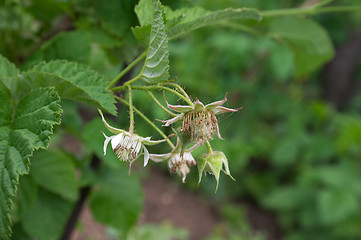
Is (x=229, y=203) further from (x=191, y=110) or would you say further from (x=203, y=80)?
(x=191, y=110)

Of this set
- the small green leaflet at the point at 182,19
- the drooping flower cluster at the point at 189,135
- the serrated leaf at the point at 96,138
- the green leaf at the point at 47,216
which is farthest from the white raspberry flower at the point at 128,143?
the green leaf at the point at 47,216

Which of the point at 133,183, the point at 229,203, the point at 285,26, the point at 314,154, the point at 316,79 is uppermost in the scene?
the point at 316,79

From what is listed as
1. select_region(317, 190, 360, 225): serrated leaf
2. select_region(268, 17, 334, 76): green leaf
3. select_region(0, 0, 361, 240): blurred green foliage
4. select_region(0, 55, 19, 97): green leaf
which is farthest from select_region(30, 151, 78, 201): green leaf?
select_region(317, 190, 360, 225): serrated leaf

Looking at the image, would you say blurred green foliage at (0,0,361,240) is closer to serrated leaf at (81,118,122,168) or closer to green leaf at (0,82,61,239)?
serrated leaf at (81,118,122,168)

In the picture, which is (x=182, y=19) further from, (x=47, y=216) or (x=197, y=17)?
(x=47, y=216)

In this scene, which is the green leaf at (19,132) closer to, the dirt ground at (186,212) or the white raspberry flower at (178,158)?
the white raspberry flower at (178,158)

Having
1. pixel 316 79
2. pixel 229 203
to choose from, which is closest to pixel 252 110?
pixel 229 203
